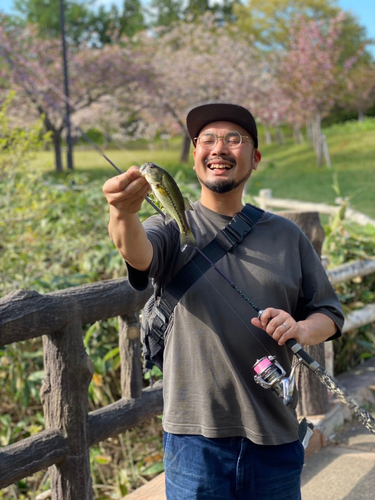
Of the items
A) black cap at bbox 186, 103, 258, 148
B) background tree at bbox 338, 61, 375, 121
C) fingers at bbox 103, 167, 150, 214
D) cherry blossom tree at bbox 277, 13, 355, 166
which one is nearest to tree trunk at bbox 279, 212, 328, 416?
black cap at bbox 186, 103, 258, 148

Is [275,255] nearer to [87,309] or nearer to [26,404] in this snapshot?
[87,309]

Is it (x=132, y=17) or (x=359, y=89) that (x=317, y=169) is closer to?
(x=359, y=89)

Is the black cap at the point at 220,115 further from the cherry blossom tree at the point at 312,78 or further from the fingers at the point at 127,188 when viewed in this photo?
the cherry blossom tree at the point at 312,78

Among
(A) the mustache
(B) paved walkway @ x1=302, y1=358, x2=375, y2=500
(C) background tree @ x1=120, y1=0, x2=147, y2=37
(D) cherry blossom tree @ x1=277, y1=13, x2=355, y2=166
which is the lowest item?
(B) paved walkway @ x1=302, y1=358, x2=375, y2=500

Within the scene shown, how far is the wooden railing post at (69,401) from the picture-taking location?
7.96 ft

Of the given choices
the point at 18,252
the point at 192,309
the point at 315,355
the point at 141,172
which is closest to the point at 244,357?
the point at 192,309

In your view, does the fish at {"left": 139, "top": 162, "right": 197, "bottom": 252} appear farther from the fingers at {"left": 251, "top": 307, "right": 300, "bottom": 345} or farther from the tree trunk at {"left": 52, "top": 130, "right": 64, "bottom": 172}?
the tree trunk at {"left": 52, "top": 130, "right": 64, "bottom": 172}

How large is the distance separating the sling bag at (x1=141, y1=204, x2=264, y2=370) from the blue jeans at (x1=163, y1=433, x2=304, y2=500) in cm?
32

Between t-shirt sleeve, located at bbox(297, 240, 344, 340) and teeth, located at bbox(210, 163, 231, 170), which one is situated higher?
teeth, located at bbox(210, 163, 231, 170)

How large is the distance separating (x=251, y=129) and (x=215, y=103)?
142mm

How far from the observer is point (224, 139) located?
71.6 inches

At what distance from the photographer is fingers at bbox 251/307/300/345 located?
164cm

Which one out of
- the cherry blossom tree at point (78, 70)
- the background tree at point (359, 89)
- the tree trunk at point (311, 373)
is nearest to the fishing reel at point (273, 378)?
the tree trunk at point (311, 373)

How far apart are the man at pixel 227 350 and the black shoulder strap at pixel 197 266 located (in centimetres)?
2
